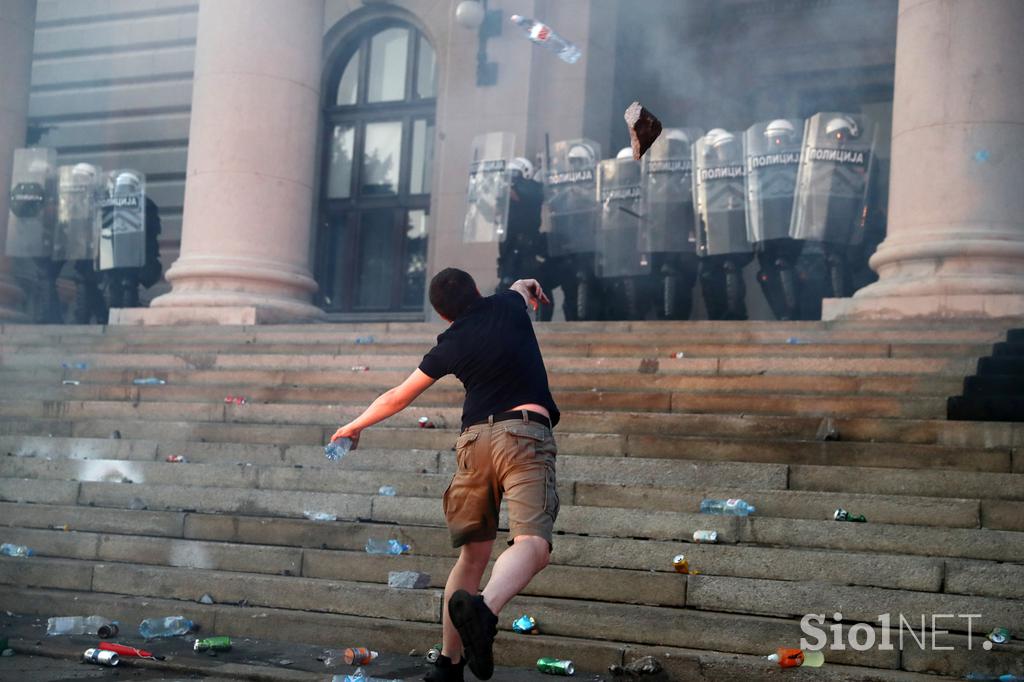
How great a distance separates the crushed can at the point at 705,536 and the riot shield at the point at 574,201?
20.7 ft

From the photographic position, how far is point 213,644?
5.98m

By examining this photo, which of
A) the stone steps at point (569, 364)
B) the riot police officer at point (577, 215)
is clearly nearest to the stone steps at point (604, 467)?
the stone steps at point (569, 364)

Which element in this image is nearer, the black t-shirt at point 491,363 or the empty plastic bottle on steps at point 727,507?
the black t-shirt at point 491,363

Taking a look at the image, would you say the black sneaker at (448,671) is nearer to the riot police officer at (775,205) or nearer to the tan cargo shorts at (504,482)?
the tan cargo shorts at (504,482)

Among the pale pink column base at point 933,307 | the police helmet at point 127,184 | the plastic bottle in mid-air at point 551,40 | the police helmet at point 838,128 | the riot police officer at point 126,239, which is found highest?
the plastic bottle in mid-air at point 551,40

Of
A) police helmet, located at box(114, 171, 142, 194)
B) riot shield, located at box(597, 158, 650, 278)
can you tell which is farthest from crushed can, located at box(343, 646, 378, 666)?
police helmet, located at box(114, 171, 142, 194)

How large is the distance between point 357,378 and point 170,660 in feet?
13.4

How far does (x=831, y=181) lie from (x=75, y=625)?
733 centimetres

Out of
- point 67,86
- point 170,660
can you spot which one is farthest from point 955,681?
point 67,86

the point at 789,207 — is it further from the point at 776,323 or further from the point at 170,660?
the point at 170,660

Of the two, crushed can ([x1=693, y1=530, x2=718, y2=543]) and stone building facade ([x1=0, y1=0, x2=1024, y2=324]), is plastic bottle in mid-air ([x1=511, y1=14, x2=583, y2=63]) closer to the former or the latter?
stone building facade ([x1=0, y1=0, x2=1024, y2=324])

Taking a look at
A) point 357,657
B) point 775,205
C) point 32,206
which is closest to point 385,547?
point 357,657

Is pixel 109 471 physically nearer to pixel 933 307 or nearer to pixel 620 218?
pixel 620 218

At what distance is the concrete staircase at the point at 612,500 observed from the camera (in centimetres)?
567
